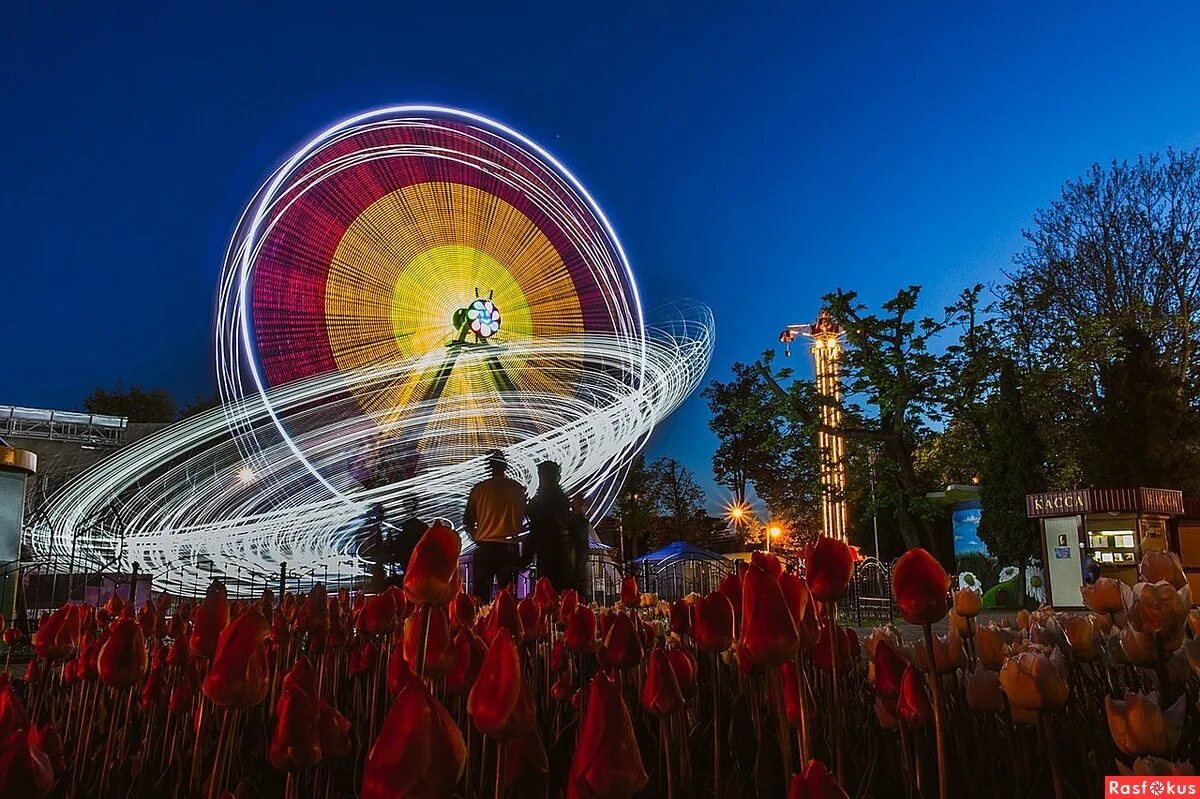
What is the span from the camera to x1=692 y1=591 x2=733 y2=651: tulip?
1.84 metres

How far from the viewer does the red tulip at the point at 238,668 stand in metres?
1.32

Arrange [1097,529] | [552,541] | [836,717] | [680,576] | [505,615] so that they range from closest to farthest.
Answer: [836,717], [505,615], [552,541], [680,576], [1097,529]

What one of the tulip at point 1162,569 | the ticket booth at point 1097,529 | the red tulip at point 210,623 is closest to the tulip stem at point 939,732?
the tulip at point 1162,569

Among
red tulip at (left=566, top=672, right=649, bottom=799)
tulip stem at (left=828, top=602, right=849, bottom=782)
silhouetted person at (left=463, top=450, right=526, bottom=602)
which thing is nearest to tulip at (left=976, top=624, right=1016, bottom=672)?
tulip stem at (left=828, top=602, right=849, bottom=782)

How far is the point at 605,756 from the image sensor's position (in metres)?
0.84

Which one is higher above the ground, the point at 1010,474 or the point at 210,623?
the point at 1010,474

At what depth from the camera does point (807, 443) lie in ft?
79.5

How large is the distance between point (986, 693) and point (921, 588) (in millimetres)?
433

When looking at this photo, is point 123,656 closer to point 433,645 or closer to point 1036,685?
point 433,645

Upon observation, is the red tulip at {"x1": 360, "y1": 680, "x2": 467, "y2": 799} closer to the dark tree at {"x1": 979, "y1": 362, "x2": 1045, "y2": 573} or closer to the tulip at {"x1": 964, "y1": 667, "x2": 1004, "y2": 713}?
the tulip at {"x1": 964, "y1": 667, "x2": 1004, "y2": 713}

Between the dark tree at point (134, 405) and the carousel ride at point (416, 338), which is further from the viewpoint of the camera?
the dark tree at point (134, 405)

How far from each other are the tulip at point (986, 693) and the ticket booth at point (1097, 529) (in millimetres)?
17064

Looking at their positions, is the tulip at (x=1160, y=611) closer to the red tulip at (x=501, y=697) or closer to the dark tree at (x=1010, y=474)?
the red tulip at (x=501, y=697)

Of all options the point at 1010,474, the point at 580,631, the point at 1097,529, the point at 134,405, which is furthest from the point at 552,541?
the point at 134,405
